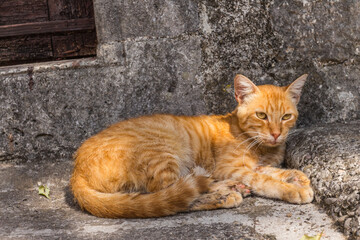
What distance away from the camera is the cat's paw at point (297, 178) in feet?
9.37

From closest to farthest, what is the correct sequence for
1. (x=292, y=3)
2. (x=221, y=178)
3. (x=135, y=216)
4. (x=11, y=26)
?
(x=135, y=216)
(x=221, y=178)
(x=292, y=3)
(x=11, y=26)

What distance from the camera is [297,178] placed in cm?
290

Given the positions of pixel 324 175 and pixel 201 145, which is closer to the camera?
pixel 324 175

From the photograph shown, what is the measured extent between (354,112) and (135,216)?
86.7 inches

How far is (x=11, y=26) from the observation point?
12.4 feet

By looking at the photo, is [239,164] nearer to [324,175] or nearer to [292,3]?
[324,175]

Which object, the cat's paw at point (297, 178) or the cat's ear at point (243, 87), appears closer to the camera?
the cat's paw at point (297, 178)

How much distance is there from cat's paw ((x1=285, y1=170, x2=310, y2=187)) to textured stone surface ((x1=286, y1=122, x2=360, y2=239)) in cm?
5

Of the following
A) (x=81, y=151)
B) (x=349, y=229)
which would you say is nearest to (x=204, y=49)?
(x=81, y=151)

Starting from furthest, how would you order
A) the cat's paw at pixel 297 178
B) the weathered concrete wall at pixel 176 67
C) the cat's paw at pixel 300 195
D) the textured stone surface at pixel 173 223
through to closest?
1. the weathered concrete wall at pixel 176 67
2. the cat's paw at pixel 297 178
3. the cat's paw at pixel 300 195
4. the textured stone surface at pixel 173 223

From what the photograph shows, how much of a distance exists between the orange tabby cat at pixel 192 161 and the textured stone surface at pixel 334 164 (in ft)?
0.34

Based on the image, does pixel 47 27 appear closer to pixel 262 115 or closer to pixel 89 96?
pixel 89 96

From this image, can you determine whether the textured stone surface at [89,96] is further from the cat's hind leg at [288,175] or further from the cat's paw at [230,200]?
the cat's paw at [230,200]

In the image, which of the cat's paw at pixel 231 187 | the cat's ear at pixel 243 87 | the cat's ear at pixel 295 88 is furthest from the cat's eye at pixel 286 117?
the cat's paw at pixel 231 187
